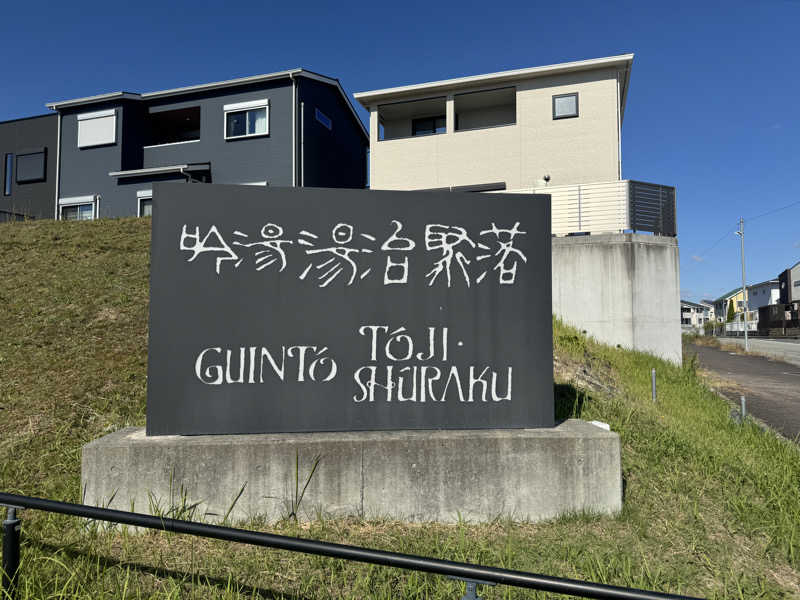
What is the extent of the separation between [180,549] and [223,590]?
1.95ft

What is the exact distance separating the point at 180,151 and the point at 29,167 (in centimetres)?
876

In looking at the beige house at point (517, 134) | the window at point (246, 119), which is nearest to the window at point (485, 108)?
the beige house at point (517, 134)

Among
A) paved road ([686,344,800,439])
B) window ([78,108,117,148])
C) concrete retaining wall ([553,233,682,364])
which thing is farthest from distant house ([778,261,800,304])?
window ([78,108,117,148])

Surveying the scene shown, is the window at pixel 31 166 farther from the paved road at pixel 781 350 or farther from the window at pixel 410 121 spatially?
the paved road at pixel 781 350

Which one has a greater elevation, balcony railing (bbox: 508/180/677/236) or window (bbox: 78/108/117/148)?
window (bbox: 78/108/117/148)

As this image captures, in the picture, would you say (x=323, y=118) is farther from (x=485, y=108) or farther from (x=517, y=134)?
(x=517, y=134)

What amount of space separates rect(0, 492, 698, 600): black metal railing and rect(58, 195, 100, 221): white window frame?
21.5 m

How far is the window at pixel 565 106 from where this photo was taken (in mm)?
16453

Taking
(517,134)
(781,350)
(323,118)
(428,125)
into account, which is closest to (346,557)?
(517,134)

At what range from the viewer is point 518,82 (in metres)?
17.2

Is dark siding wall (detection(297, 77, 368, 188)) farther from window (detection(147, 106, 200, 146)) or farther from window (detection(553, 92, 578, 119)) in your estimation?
window (detection(553, 92, 578, 119))

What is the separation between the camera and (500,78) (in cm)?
1706

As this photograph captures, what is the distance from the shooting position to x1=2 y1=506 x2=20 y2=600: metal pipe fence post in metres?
2.37

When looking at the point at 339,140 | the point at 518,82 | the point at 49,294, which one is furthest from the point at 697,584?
the point at 339,140
